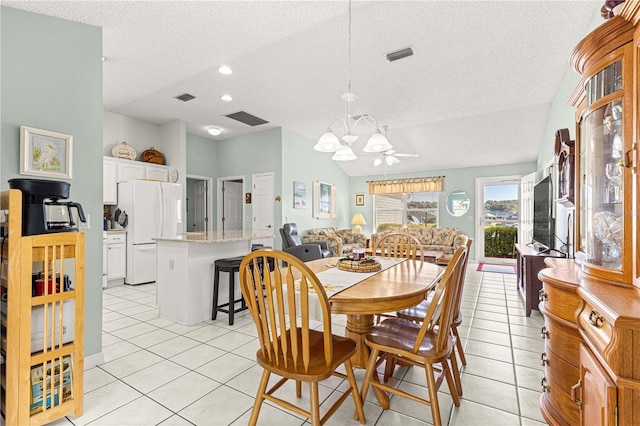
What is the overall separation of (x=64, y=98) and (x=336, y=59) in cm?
261

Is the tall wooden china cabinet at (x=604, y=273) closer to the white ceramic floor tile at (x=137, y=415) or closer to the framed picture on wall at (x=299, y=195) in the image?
the white ceramic floor tile at (x=137, y=415)

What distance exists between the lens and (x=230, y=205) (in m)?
7.38

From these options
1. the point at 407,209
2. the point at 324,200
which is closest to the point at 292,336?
the point at 324,200

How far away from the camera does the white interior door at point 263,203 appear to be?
635cm

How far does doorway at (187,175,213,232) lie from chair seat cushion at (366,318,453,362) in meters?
6.03

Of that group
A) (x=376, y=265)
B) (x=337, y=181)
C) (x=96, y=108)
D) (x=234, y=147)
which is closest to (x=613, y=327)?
(x=376, y=265)

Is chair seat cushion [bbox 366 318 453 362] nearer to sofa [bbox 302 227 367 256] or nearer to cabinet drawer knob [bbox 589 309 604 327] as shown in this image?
cabinet drawer knob [bbox 589 309 604 327]

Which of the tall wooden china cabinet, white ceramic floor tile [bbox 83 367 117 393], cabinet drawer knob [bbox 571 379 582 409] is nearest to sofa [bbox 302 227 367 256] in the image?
white ceramic floor tile [bbox 83 367 117 393]

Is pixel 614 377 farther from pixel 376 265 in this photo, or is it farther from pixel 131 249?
pixel 131 249

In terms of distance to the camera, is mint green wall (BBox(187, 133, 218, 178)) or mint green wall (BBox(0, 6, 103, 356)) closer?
mint green wall (BBox(0, 6, 103, 356))

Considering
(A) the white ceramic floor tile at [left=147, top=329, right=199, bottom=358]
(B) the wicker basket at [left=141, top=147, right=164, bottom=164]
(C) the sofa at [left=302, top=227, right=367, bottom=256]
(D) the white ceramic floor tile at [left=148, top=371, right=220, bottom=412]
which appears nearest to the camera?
(D) the white ceramic floor tile at [left=148, top=371, right=220, bottom=412]

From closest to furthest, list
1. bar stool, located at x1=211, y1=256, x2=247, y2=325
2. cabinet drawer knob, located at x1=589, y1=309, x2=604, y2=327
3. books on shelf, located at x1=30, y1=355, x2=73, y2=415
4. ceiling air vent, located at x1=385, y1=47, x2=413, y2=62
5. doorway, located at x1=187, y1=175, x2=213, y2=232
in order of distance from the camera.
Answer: cabinet drawer knob, located at x1=589, y1=309, x2=604, y2=327 → books on shelf, located at x1=30, y1=355, x2=73, y2=415 → bar stool, located at x1=211, y1=256, x2=247, y2=325 → ceiling air vent, located at x1=385, y1=47, x2=413, y2=62 → doorway, located at x1=187, y1=175, x2=213, y2=232

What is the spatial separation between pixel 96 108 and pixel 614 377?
3.35 meters

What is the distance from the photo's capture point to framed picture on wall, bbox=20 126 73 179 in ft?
6.75
